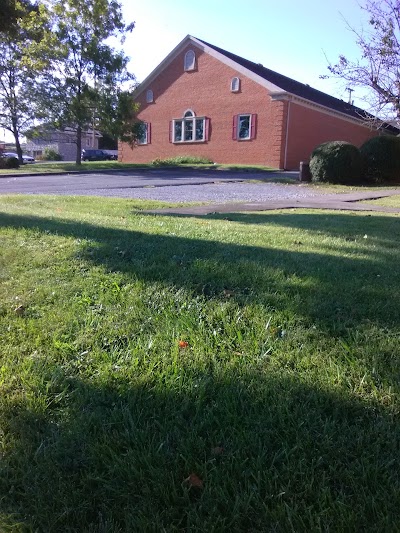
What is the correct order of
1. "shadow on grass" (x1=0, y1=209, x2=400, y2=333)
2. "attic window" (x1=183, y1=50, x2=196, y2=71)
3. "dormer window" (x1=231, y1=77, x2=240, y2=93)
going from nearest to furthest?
1. "shadow on grass" (x1=0, y1=209, x2=400, y2=333)
2. "dormer window" (x1=231, y1=77, x2=240, y2=93)
3. "attic window" (x1=183, y1=50, x2=196, y2=71)

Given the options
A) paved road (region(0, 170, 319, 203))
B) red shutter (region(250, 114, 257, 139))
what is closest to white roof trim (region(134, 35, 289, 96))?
red shutter (region(250, 114, 257, 139))

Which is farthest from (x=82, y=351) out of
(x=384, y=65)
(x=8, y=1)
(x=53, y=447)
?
(x=384, y=65)

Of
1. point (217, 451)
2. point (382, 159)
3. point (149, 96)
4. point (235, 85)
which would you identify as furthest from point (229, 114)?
point (217, 451)

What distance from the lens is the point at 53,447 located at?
6.28 ft

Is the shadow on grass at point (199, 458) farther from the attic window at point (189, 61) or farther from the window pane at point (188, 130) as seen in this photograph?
the attic window at point (189, 61)

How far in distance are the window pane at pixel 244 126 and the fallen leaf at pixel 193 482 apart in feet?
101

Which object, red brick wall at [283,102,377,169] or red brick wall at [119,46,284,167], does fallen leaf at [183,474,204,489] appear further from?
red brick wall at [283,102,377,169]

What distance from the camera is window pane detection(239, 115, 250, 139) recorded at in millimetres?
30891

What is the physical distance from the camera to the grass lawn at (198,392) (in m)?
1.63

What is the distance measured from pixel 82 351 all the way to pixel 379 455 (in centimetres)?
166

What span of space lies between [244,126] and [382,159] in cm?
1263

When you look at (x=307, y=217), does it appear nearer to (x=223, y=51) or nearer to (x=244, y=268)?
(x=244, y=268)

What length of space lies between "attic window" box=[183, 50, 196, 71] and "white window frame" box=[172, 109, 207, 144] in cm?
297

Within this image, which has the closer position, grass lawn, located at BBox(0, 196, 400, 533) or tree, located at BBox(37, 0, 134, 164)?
grass lawn, located at BBox(0, 196, 400, 533)
